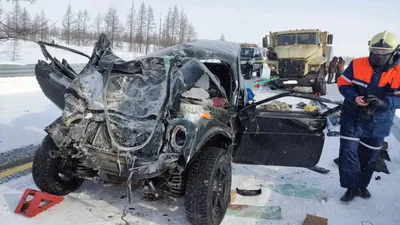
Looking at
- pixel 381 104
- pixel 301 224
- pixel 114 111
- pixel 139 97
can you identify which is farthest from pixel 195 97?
pixel 381 104

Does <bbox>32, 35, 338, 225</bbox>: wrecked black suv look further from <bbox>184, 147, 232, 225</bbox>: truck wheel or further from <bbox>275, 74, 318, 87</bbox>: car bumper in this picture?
<bbox>275, 74, 318, 87</bbox>: car bumper

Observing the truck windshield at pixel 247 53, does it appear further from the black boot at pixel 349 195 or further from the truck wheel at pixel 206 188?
the truck wheel at pixel 206 188

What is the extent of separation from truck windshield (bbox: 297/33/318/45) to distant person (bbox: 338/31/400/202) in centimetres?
1022

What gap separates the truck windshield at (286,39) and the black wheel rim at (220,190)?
37.6 feet

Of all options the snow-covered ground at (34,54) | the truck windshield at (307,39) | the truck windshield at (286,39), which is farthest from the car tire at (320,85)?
the snow-covered ground at (34,54)

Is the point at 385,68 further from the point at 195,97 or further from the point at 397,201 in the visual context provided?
the point at 195,97

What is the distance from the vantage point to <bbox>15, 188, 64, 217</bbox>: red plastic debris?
316 cm

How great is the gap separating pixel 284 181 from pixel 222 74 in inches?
64.8

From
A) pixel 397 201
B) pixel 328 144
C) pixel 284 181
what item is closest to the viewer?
pixel 397 201

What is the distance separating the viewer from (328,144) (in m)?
6.11

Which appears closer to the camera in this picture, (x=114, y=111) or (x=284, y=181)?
(x=114, y=111)

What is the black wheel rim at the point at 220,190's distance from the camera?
303cm

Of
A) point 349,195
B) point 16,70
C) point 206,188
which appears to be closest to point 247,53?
point 16,70

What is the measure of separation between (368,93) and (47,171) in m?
3.50
